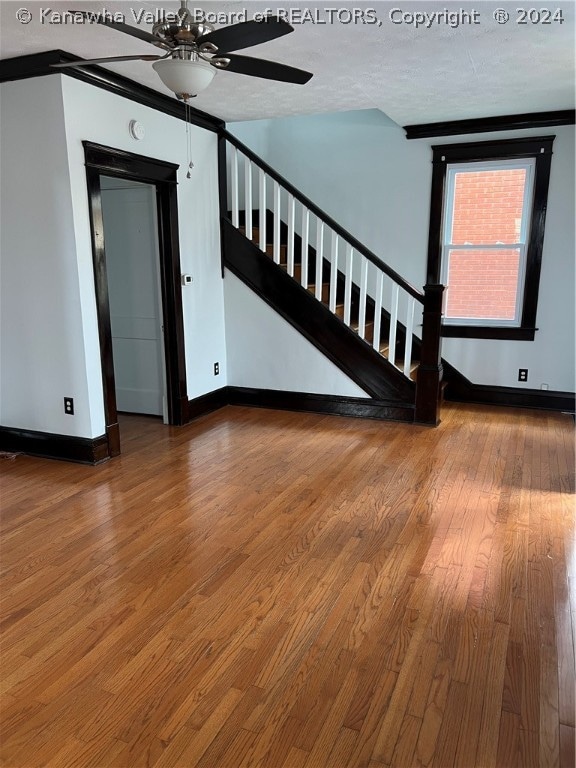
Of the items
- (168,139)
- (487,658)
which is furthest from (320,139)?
(487,658)

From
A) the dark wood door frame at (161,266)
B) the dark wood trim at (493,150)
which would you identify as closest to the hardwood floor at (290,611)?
the dark wood door frame at (161,266)

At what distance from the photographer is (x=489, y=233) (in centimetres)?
525

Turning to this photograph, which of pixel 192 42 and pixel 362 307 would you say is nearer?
pixel 192 42

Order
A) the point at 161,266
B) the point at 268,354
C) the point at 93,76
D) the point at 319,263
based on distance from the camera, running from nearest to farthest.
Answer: the point at 93,76 → the point at 161,266 → the point at 319,263 → the point at 268,354

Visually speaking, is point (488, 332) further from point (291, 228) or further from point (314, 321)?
point (291, 228)

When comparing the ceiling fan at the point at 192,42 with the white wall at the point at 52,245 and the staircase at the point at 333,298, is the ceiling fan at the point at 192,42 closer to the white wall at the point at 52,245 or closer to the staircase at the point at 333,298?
the white wall at the point at 52,245

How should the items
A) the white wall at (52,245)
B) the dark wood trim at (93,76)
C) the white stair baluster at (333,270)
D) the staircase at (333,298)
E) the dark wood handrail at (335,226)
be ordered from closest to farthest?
the dark wood trim at (93,76), the white wall at (52,245), the dark wood handrail at (335,226), the staircase at (333,298), the white stair baluster at (333,270)

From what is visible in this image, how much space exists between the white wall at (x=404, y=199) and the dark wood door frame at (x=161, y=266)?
154 centimetres

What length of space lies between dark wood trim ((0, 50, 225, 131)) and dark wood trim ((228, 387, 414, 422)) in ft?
8.25

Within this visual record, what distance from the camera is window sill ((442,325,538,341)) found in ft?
17.2

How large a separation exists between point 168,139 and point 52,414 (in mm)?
2302

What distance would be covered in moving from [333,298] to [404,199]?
4.54 feet

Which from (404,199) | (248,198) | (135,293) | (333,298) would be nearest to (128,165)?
(135,293)

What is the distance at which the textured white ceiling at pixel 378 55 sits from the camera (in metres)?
2.73
